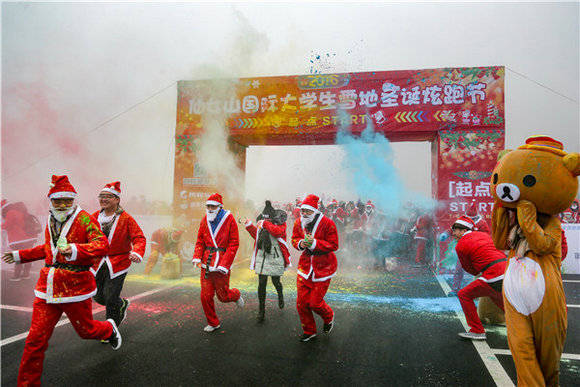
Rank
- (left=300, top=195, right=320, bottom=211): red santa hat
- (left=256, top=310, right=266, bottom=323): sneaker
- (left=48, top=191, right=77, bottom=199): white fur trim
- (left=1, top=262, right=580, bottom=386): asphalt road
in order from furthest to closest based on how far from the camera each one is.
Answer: (left=256, top=310, right=266, bottom=323): sneaker → (left=300, top=195, right=320, bottom=211): red santa hat → (left=1, top=262, right=580, bottom=386): asphalt road → (left=48, top=191, right=77, bottom=199): white fur trim

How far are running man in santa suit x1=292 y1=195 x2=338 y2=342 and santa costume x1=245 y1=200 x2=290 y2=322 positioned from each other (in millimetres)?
917

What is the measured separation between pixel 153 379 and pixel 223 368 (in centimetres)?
68

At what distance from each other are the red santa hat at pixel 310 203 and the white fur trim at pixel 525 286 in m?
2.38

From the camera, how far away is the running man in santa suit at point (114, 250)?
13.8 feet

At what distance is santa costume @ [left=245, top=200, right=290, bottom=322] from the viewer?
5370 millimetres

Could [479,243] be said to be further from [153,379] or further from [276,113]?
[276,113]

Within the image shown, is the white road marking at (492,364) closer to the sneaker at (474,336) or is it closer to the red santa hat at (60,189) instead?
the sneaker at (474,336)

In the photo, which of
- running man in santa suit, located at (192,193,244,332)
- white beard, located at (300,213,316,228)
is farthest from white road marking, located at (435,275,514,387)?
running man in santa suit, located at (192,193,244,332)

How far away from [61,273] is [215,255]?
1885mm

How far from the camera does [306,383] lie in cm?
325

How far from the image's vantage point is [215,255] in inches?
183

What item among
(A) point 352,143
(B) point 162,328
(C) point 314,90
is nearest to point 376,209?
(A) point 352,143

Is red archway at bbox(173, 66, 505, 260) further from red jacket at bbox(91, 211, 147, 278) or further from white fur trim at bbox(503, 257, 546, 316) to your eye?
white fur trim at bbox(503, 257, 546, 316)

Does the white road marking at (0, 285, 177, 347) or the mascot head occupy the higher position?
the mascot head
